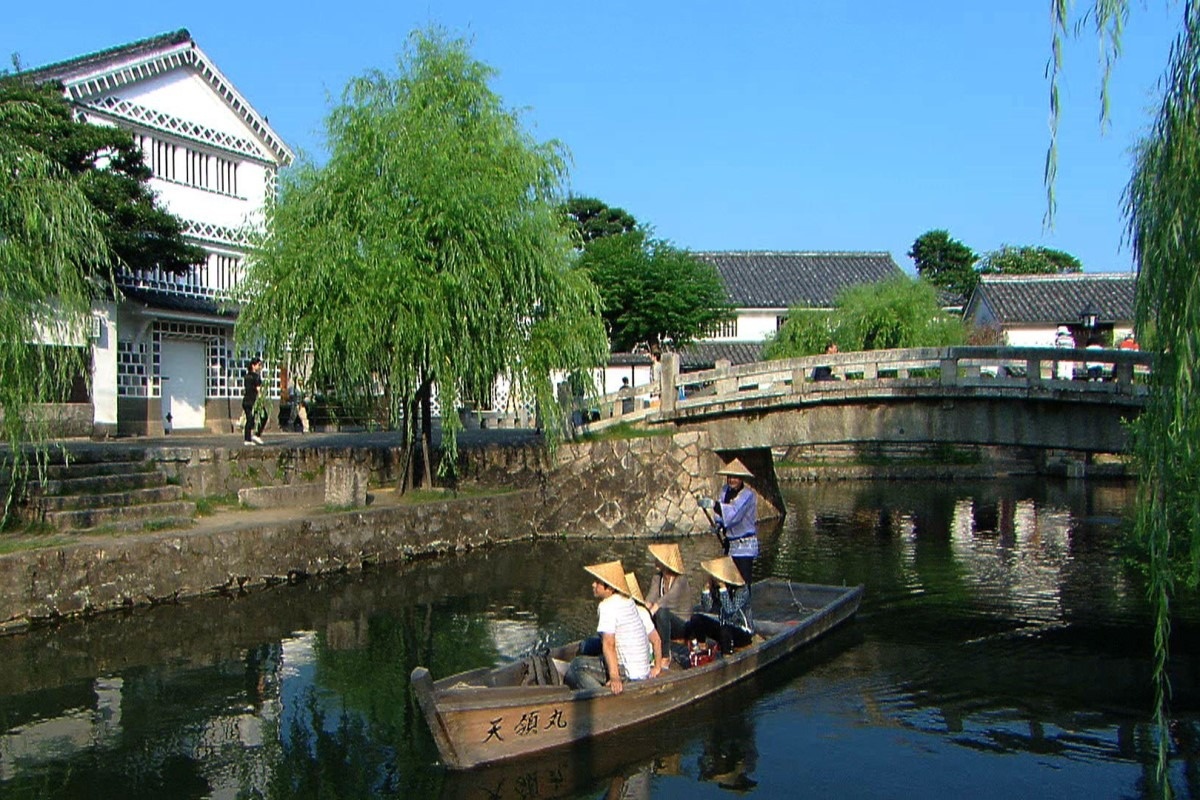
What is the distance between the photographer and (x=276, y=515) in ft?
60.1

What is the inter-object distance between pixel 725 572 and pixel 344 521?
8.51 m

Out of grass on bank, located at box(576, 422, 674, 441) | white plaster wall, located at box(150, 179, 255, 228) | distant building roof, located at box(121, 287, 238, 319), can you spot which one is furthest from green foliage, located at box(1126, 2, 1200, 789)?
white plaster wall, located at box(150, 179, 255, 228)

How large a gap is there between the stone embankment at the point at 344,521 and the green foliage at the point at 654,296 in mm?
15230

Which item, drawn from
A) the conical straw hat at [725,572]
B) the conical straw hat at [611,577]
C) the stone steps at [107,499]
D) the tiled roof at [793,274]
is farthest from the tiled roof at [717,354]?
the conical straw hat at [611,577]

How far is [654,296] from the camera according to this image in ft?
127

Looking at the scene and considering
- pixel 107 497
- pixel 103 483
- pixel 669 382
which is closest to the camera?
pixel 107 497

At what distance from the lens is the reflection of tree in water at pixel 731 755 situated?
9562mm

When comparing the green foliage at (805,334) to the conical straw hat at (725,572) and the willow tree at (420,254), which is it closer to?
the willow tree at (420,254)

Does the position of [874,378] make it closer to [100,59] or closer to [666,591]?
[666,591]

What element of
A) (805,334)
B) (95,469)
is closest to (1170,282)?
(95,469)

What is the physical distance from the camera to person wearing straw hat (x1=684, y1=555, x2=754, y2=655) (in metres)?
11.9

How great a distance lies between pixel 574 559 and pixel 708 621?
8944mm

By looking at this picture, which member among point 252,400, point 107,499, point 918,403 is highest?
point 252,400

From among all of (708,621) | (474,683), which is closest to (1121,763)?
(708,621)
